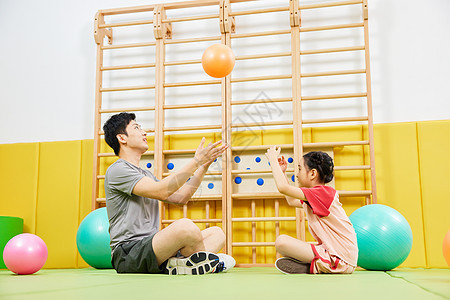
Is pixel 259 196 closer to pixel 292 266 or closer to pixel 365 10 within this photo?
pixel 292 266

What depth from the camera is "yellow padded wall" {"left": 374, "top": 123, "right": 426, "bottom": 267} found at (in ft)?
10.9

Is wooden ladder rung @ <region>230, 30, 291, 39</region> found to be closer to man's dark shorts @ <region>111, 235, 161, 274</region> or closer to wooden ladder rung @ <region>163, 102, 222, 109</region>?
wooden ladder rung @ <region>163, 102, 222, 109</region>

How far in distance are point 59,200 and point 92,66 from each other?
125 centimetres

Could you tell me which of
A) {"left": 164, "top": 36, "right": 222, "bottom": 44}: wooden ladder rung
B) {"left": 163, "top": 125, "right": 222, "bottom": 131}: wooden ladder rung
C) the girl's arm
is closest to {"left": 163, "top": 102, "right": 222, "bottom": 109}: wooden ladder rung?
{"left": 163, "top": 125, "right": 222, "bottom": 131}: wooden ladder rung

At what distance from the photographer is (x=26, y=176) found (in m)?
4.01

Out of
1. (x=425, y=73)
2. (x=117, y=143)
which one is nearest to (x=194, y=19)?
(x=117, y=143)

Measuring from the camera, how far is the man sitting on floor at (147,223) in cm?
213

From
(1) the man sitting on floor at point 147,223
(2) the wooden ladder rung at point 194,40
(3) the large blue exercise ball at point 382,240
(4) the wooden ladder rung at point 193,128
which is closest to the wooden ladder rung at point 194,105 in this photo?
(4) the wooden ladder rung at point 193,128

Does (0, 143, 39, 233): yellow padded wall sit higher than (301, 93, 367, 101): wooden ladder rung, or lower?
lower

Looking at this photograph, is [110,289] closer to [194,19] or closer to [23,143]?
[194,19]

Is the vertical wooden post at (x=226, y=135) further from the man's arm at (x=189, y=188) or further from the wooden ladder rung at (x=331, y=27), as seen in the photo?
the man's arm at (x=189, y=188)

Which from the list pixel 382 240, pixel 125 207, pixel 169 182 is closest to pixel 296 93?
pixel 382 240

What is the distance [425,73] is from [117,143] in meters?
2.49

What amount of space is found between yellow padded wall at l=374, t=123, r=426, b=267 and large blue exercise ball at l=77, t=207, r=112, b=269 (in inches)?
80.0
